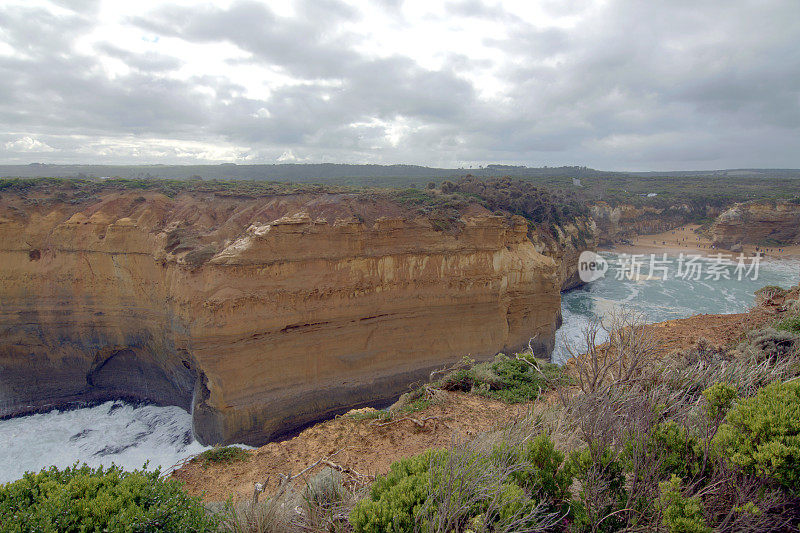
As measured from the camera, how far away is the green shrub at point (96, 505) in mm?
2639

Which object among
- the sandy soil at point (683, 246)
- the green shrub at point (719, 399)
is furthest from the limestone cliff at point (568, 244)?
the green shrub at point (719, 399)

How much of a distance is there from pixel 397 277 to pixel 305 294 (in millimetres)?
3329

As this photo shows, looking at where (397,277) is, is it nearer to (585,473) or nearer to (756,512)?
(585,473)

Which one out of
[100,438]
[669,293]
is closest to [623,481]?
Answer: [100,438]

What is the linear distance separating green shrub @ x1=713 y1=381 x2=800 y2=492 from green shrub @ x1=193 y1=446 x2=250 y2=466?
685 centimetres

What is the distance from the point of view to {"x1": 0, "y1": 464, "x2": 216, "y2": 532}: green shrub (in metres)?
2.64

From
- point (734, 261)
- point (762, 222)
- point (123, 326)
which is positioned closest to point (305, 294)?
point (123, 326)

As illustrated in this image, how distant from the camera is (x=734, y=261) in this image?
3581 cm

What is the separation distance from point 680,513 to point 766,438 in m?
0.98

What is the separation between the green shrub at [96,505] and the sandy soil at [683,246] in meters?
44.8

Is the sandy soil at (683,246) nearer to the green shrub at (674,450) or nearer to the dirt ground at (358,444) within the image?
the dirt ground at (358,444)

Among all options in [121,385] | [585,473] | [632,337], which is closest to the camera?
[585,473]

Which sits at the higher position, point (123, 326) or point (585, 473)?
point (585, 473)

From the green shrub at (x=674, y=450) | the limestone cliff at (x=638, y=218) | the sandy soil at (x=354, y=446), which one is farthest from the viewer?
the limestone cliff at (x=638, y=218)
